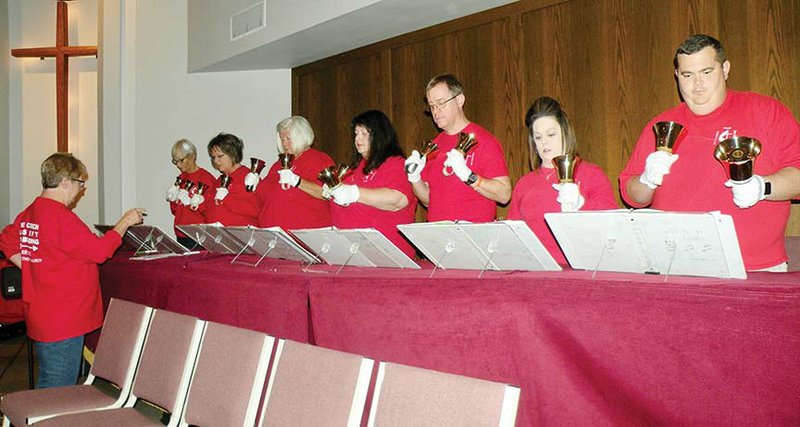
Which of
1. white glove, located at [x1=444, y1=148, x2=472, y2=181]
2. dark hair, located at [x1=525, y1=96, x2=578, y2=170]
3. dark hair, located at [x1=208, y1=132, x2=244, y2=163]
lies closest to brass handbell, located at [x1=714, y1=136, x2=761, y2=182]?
dark hair, located at [x1=525, y1=96, x2=578, y2=170]

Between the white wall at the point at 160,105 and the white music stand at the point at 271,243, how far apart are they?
294cm

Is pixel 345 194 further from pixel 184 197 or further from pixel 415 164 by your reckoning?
pixel 184 197

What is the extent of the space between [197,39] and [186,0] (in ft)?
1.43

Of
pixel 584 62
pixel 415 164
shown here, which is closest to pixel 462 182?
pixel 415 164

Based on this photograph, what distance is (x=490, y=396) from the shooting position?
1312mm

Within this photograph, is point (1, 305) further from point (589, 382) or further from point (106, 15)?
point (589, 382)

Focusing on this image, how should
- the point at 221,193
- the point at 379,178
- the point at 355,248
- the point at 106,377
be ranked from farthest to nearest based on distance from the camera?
the point at 221,193
the point at 379,178
the point at 106,377
the point at 355,248

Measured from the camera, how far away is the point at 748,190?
1.76m

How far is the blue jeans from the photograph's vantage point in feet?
9.57

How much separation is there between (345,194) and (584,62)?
166cm

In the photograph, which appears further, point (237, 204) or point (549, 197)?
point (237, 204)

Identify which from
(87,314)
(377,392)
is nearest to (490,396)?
(377,392)

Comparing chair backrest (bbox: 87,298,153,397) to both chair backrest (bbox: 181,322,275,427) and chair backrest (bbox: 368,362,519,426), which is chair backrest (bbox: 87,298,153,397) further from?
chair backrest (bbox: 368,362,519,426)

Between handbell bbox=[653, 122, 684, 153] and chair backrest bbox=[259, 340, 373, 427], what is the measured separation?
3.53ft
